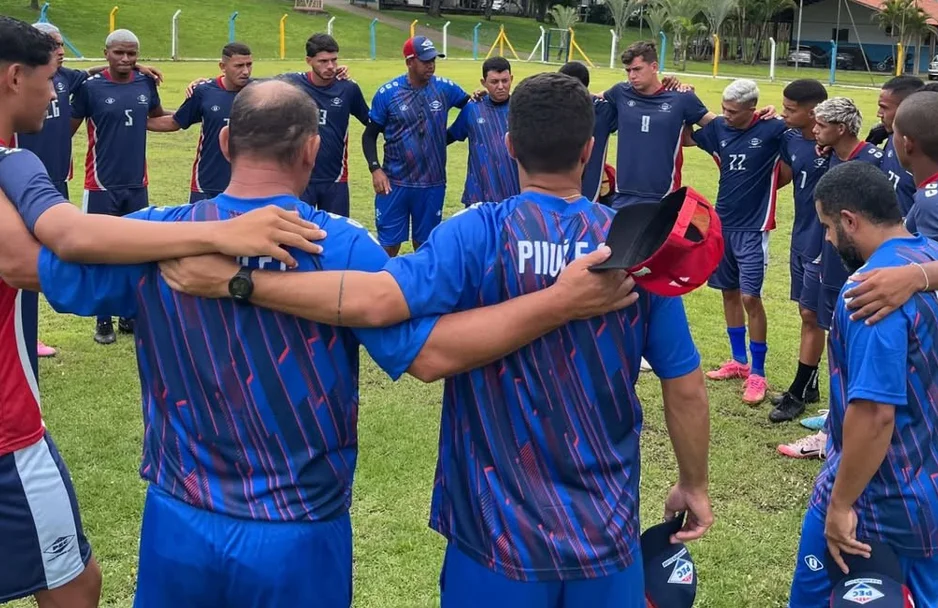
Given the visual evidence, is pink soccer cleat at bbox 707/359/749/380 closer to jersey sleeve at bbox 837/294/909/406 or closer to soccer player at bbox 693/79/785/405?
soccer player at bbox 693/79/785/405

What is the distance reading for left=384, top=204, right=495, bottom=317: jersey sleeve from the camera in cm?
254

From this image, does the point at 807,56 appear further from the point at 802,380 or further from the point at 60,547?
the point at 60,547

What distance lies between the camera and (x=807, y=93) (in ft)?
23.0

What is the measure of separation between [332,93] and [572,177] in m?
7.50

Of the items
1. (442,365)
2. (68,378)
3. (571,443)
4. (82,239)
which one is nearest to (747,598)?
(571,443)

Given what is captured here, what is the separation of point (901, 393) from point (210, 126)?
25.3ft

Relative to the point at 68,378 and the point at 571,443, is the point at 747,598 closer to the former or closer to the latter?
the point at 571,443

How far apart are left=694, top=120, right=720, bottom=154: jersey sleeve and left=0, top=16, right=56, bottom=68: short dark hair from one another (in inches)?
240

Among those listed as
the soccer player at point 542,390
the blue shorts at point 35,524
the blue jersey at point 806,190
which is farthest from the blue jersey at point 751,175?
the blue shorts at point 35,524

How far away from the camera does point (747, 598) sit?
4.59m

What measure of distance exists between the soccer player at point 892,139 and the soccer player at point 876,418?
2.63 m

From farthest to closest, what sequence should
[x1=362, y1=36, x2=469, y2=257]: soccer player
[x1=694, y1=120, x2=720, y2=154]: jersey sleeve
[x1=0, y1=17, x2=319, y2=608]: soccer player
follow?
[x1=362, y1=36, x2=469, y2=257]: soccer player → [x1=694, y1=120, x2=720, y2=154]: jersey sleeve → [x1=0, y1=17, x2=319, y2=608]: soccer player

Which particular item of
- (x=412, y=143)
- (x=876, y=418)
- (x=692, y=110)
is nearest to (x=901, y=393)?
(x=876, y=418)

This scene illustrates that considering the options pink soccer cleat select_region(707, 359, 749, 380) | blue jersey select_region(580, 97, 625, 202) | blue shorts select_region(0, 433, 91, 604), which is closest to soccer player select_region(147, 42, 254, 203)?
blue jersey select_region(580, 97, 625, 202)
